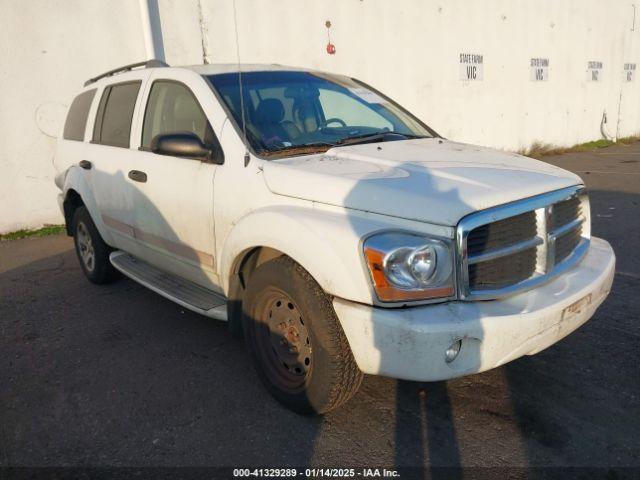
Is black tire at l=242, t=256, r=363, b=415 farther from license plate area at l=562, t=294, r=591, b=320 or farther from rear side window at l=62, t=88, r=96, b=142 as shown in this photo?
rear side window at l=62, t=88, r=96, b=142

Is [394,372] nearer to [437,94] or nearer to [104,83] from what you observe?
[104,83]

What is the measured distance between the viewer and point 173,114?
3.79m

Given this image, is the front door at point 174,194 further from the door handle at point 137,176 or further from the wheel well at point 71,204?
the wheel well at point 71,204

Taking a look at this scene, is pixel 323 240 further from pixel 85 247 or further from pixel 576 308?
pixel 85 247

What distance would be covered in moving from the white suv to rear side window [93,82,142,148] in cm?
5

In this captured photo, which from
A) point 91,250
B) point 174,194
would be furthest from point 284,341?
point 91,250

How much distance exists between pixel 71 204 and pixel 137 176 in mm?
1838

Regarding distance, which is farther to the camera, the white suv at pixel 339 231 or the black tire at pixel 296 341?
the black tire at pixel 296 341

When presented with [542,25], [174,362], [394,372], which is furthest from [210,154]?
[542,25]

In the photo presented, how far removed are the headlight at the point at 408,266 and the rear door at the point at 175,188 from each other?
1314mm

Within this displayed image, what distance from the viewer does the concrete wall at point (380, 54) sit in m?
7.49

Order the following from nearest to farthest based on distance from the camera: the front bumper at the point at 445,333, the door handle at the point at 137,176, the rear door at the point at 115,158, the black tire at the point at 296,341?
the front bumper at the point at 445,333 → the black tire at the point at 296,341 → the door handle at the point at 137,176 → the rear door at the point at 115,158

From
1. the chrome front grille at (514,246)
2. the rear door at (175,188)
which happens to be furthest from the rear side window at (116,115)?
the chrome front grille at (514,246)

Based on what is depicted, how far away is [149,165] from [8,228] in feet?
16.3
